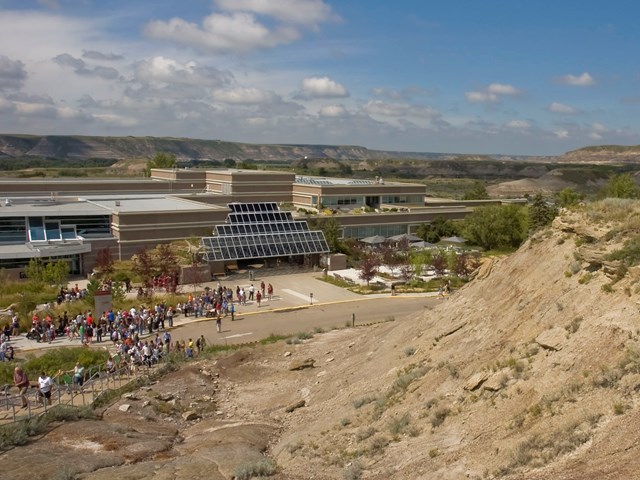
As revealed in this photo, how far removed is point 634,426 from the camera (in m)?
9.91

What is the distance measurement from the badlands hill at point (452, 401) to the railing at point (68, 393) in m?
1.42

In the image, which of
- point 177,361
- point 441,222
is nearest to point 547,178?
point 441,222

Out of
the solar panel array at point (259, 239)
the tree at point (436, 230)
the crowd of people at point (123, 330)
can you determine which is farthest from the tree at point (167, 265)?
the tree at point (436, 230)

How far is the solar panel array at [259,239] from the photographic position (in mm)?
45156

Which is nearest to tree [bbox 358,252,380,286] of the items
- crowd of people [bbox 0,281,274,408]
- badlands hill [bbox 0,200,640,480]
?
crowd of people [bbox 0,281,274,408]

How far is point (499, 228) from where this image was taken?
5638cm

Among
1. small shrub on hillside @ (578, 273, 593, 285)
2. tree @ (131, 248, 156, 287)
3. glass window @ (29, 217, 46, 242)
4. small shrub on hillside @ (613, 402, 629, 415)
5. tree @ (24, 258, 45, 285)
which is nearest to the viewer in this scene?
small shrub on hillside @ (613, 402, 629, 415)

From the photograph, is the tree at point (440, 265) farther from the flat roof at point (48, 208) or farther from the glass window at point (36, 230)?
the glass window at point (36, 230)

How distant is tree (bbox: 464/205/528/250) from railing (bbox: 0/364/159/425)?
40.5 m

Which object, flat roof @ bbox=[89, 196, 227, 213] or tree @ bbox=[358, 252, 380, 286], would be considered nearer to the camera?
tree @ bbox=[358, 252, 380, 286]

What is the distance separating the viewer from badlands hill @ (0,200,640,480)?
10945 millimetres

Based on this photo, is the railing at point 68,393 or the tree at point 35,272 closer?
the railing at point 68,393

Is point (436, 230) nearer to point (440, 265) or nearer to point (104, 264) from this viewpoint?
point (440, 265)

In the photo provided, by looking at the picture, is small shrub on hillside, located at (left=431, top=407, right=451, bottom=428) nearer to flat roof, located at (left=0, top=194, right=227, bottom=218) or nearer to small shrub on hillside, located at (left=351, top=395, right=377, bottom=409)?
small shrub on hillside, located at (left=351, top=395, right=377, bottom=409)
